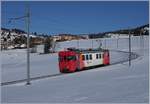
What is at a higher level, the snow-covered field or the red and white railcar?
the red and white railcar

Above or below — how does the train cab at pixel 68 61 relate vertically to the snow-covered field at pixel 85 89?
above

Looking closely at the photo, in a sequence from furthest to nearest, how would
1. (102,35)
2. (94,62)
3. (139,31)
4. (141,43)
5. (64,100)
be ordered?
(102,35), (139,31), (141,43), (94,62), (64,100)

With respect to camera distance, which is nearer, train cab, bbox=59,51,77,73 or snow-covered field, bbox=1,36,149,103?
snow-covered field, bbox=1,36,149,103

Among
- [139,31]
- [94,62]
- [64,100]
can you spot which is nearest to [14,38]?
[139,31]

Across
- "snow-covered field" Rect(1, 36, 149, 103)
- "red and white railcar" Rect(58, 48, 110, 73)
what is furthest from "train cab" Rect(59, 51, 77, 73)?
"snow-covered field" Rect(1, 36, 149, 103)

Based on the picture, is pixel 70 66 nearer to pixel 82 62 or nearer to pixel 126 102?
pixel 82 62

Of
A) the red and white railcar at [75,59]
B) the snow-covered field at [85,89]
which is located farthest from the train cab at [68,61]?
the snow-covered field at [85,89]

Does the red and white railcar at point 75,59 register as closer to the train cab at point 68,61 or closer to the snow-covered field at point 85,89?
the train cab at point 68,61

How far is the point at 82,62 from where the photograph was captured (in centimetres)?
4578

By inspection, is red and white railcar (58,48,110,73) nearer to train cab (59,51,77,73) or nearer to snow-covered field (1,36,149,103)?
train cab (59,51,77,73)

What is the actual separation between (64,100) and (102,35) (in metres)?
163

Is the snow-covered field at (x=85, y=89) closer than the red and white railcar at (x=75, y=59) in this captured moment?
Yes

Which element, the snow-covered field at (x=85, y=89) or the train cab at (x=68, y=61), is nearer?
the snow-covered field at (x=85, y=89)

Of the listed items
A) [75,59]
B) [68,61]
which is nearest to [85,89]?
[75,59]
